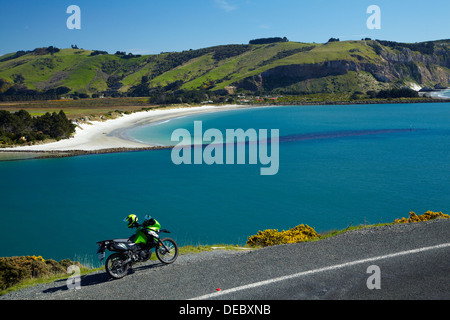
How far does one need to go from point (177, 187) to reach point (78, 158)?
20.5 meters

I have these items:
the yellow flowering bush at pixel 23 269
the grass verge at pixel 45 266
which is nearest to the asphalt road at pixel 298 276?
the grass verge at pixel 45 266

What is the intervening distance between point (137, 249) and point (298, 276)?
4.63 m

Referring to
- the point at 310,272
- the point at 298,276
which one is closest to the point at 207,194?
the point at 310,272

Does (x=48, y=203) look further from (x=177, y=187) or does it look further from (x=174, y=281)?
(x=174, y=281)

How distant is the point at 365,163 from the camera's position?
46.0m

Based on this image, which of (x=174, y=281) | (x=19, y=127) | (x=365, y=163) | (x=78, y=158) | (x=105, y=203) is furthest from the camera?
(x=19, y=127)

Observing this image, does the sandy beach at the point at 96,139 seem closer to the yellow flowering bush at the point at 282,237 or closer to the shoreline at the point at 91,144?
the shoreline at the point at 91,144

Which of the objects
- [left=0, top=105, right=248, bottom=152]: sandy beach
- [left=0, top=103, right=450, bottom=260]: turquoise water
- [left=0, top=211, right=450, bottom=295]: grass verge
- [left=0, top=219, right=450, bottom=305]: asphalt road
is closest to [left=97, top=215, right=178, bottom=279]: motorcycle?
[left=0, top=219, right=450, bottom=305]: asphalt road

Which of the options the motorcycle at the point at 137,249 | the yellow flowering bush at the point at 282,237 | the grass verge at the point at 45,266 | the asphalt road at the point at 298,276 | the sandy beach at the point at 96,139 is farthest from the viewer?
the sandy beach at the point at 96,139

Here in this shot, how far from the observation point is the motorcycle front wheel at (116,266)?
991cm

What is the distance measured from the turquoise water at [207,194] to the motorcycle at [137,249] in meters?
9.69

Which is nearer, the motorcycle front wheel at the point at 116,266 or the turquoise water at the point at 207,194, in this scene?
the motorcycle front wheel at the point at 116,266

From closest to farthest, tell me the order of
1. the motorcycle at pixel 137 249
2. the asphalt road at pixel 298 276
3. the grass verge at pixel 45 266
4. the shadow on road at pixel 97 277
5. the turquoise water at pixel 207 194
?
the asphalt road at pixel 298 276, the shadow on road at pixel 97 277, the motorcycle at pixel 137 249, the grass verge at pixel 45 266, the turquoise water at pixel 207 194
